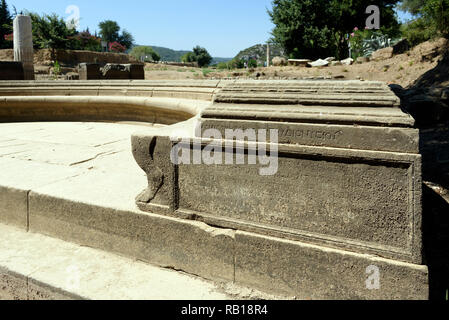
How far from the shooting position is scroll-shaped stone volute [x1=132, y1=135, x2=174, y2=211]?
195 cm

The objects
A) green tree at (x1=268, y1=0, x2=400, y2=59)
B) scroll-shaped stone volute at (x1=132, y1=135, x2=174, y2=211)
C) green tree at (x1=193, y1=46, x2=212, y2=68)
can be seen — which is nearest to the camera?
scroll-shaped stone volute at (x1=132, y1=135, x2=174, y2=211)

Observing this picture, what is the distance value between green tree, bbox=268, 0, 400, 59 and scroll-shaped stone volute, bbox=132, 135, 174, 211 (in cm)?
2433

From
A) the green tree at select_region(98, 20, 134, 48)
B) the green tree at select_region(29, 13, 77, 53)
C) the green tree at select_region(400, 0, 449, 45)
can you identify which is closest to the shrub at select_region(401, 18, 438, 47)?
the green tree at select_region(400, 0, 449, 45)

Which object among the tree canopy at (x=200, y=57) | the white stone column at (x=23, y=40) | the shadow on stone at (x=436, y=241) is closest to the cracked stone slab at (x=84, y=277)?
the shadow on stone at (x=436, y=241)

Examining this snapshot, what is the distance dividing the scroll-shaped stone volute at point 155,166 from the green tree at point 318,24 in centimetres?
2433

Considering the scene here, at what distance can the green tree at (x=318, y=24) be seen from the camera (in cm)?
2417

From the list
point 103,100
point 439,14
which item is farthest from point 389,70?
point 103,100

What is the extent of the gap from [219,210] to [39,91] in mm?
5104

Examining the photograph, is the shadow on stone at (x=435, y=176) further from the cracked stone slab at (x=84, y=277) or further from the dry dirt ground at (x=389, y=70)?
the dry dirt ground at (x=389, y=70)

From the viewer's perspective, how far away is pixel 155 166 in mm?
1992

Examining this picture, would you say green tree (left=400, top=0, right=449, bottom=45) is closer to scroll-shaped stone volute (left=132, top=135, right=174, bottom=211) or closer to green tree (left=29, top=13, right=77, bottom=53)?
scroll-shaped stone volute (left=132, top=135, right=174, bottom=211)

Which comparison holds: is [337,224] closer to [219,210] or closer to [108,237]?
[219,210]
